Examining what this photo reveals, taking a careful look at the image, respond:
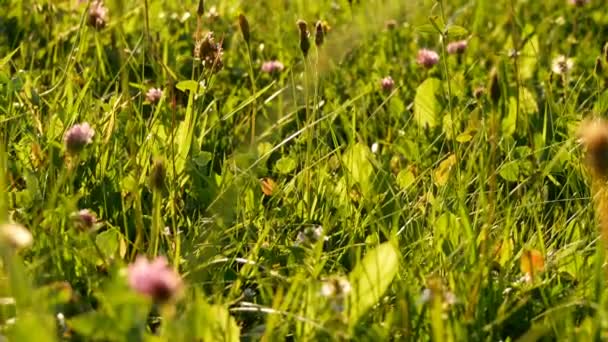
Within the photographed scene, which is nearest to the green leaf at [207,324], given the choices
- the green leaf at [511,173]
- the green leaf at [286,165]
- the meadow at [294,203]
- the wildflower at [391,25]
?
the meadow at [294,203]

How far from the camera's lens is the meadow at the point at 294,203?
1184 millimetres

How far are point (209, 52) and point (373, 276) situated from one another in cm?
62

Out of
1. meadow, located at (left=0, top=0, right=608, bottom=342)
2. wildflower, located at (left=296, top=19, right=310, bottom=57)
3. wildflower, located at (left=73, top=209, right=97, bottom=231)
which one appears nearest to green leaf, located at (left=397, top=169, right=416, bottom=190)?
meadow, located at (left=0, top=0, right=608, bottom=342)

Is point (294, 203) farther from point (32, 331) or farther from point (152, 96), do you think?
point (32, 331)

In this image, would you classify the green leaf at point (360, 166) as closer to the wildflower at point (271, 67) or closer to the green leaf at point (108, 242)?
the green leaf at point (108, 242)

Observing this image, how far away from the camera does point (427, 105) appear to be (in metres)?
2.26

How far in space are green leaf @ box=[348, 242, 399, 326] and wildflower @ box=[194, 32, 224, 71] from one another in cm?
57

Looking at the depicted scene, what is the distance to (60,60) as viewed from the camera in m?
2.39

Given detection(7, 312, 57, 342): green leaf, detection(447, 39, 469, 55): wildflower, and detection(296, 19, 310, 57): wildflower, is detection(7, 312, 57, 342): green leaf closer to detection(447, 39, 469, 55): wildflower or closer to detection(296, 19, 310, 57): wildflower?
detection(296, 19, 310, 57): wildflower

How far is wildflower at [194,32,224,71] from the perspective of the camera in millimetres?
1686

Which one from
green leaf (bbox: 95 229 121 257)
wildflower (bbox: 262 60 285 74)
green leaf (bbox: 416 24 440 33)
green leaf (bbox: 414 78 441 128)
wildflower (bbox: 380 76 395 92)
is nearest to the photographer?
green leaf (bbox: 95 229 121 257)

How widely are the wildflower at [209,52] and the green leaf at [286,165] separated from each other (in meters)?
0.21

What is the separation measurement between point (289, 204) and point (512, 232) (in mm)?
374

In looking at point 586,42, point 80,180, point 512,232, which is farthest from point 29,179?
point 586,42
